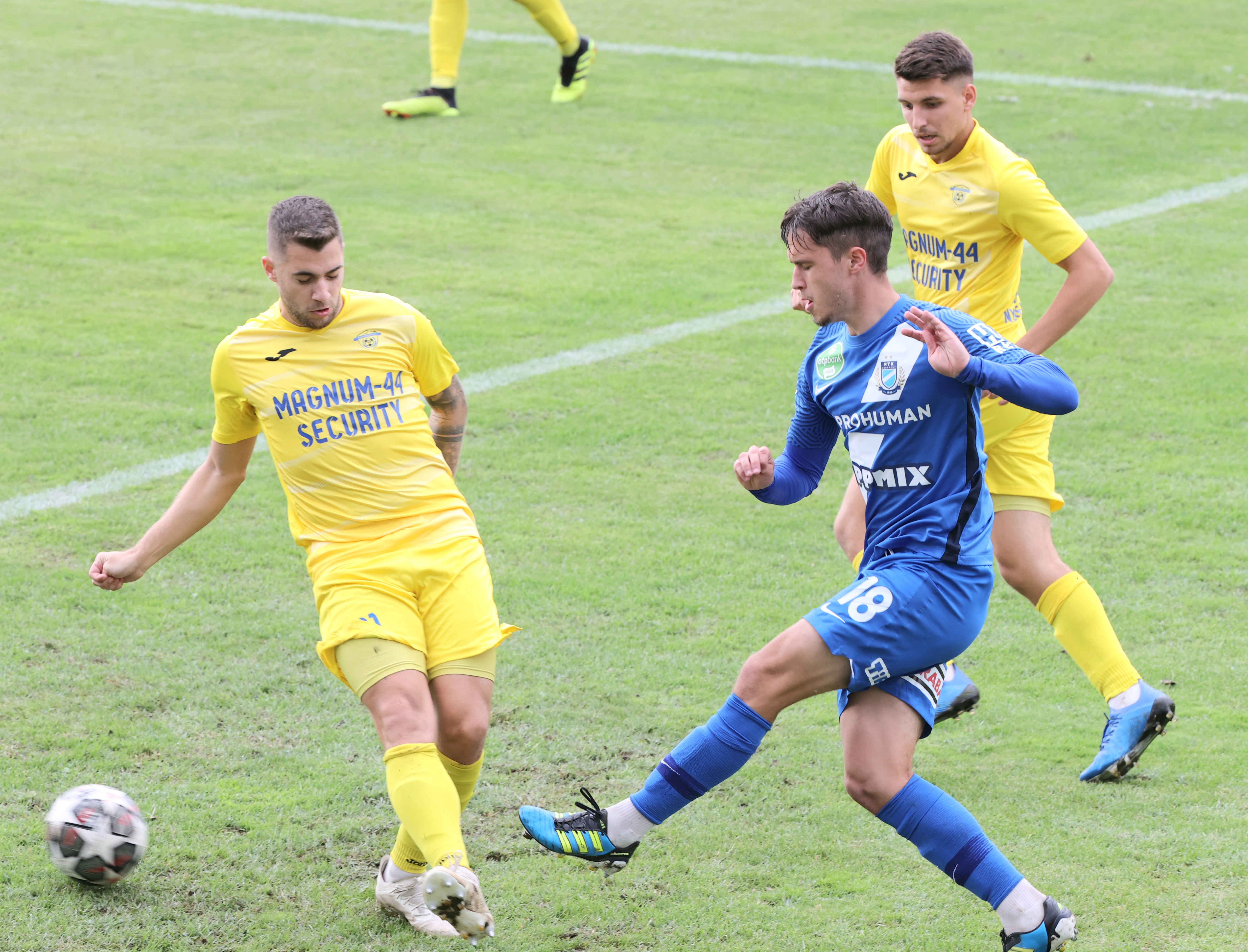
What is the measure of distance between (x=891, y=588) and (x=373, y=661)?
1411mm

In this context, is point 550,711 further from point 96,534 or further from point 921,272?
point 96,534

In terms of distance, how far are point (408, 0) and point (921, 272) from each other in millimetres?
14441

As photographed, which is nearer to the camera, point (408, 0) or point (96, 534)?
point (96, 534)

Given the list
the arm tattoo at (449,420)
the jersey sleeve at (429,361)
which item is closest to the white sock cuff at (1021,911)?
the arm tattoo at (449,420)

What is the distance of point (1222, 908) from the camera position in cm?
427

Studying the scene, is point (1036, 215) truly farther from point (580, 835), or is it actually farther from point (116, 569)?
point (116, 569)

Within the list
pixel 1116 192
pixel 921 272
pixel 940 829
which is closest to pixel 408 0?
pixel 1116 192

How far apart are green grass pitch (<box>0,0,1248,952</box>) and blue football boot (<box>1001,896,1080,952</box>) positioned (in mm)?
293

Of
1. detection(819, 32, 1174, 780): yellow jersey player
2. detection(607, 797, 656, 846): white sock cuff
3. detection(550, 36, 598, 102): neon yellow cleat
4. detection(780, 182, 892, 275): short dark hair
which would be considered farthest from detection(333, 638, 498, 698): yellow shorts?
detection(550, 36, 598, 102): neon yellow cleat

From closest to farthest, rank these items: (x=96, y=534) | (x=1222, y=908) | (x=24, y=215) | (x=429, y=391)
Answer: (x=1222, y=908)
(x=429, y=391)
(x=96, y=534)
(x=24, y=215)

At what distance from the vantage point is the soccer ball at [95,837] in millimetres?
4230

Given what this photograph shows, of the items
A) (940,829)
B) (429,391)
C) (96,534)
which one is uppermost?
(429,391)

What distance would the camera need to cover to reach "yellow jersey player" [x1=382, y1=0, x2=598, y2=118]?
14.0m

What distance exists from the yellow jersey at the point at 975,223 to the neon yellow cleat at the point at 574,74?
31.9 feet
